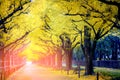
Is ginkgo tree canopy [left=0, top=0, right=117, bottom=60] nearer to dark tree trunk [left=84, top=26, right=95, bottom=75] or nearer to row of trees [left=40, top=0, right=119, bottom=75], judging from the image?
row of trees [left=40, top=0, right=119, bottom=75]

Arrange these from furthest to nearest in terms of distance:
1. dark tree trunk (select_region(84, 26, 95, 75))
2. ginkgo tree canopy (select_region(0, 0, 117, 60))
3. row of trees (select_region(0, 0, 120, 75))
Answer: dark tree trunk (select_region(84, 26, 95, 75))
ginkgo tree canopy (select_region(0, 0, 117, 60))
row of trees (select_region(0, 0, 120, 75))

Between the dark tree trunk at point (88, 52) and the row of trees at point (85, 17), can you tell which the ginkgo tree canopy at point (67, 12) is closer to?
the row of trees at point (85, 17)

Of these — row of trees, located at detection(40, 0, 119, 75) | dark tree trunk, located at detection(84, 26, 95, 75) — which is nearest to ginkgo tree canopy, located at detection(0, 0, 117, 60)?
row of trees, located at detection(40, 0, 119, 75)

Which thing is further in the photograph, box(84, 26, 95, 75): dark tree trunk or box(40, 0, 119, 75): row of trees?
box(84, 26, 95, 75): dark tree trunk

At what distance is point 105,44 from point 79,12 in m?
47.4

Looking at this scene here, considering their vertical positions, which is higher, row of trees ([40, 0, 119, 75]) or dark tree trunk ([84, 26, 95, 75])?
row of trees ([40, 0, 119, 75])

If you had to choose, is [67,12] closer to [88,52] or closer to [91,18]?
[91,18]

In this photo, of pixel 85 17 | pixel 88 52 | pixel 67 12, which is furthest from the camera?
pixel 88 52

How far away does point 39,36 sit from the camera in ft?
180

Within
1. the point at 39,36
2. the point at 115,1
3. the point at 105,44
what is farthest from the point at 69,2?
the point at 105,44

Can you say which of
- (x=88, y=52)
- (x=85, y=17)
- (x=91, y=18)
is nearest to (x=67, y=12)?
(x=85, y=17)

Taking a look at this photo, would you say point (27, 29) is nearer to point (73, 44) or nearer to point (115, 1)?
point (73, 44)

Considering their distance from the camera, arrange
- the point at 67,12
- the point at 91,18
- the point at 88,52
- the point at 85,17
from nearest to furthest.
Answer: the point at 91,18, the point at 67,12, the point at 85,17, the point at 88,52

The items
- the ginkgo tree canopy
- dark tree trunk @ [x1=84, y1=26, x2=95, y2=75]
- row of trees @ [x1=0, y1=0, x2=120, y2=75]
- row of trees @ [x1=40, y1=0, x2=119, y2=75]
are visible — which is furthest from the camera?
dark tree trunk @ [x1=84, y1=26, x2=95, y2=75]
